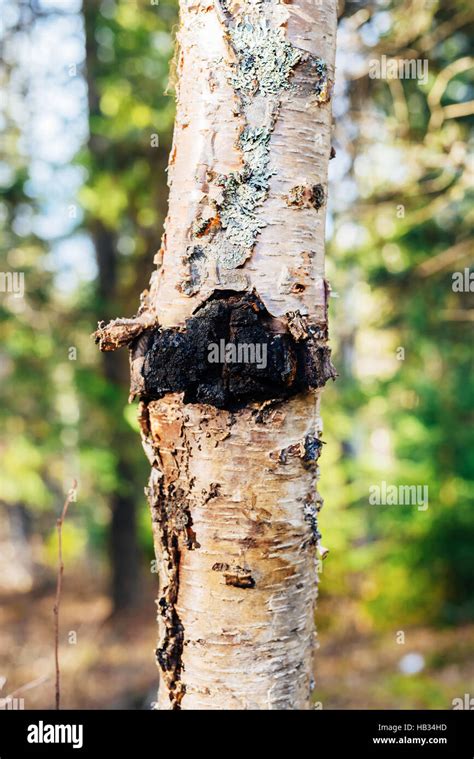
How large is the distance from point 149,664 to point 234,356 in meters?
6.25

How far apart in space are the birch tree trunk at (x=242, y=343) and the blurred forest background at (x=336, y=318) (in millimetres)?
3732

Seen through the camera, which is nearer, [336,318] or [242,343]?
[242,343]

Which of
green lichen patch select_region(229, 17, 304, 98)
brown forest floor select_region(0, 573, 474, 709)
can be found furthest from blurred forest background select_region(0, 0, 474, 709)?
green lichen patch select_region(229, 17, 304, 98)

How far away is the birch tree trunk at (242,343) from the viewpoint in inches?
50.6

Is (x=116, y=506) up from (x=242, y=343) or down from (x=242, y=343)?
down

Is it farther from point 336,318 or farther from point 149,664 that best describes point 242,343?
point 149,664

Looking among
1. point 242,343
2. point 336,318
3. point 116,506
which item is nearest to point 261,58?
point 242,343

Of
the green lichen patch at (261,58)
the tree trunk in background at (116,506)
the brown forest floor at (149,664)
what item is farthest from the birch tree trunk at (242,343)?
the tree trunk in background at (116,506)

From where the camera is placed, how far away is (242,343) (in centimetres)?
127

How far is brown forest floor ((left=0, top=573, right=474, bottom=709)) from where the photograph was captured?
18.8 ft

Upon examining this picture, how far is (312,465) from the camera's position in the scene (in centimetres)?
136

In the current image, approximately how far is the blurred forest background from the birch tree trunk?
373cm

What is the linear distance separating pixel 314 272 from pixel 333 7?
60cm
